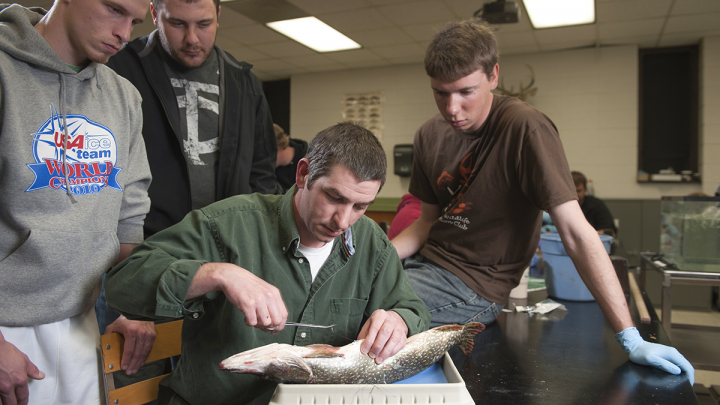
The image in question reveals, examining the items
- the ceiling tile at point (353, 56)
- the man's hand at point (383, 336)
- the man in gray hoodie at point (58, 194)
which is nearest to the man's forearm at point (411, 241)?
the man's hand at point (383, 336)

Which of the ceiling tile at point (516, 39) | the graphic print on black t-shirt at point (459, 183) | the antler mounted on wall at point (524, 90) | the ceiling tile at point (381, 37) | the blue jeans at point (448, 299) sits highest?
the ceiling tile at point (381, 37)

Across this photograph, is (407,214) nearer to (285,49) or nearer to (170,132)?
(170,132)

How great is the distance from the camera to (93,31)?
1238 mm

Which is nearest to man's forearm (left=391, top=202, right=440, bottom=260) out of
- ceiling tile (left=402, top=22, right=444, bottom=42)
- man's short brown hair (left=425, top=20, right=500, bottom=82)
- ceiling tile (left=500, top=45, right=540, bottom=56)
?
man's short brown hair (left=425, top=20, right=500, bottom=82)

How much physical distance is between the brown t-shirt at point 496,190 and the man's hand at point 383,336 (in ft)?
2.53

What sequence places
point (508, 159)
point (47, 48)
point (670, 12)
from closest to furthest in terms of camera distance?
point (47, 48) → point (508, 159) → point (670, 12)

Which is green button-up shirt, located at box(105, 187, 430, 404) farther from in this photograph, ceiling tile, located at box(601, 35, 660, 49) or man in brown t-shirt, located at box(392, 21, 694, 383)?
ceiling tile, located at box(601, 35, 660, 49)

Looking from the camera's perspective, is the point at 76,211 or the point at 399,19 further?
the point at 399,19

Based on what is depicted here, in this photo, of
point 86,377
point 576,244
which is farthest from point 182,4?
point 576,244

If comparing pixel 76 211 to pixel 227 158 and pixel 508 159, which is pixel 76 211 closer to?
pixel 227 158

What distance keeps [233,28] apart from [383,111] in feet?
8.98

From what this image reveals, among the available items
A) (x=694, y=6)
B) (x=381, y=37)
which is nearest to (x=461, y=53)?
(x=381, y=37)

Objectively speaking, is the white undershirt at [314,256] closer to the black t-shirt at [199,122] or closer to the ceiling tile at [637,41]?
the black t-shirt at [199,122]

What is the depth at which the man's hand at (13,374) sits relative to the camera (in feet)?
3.54
